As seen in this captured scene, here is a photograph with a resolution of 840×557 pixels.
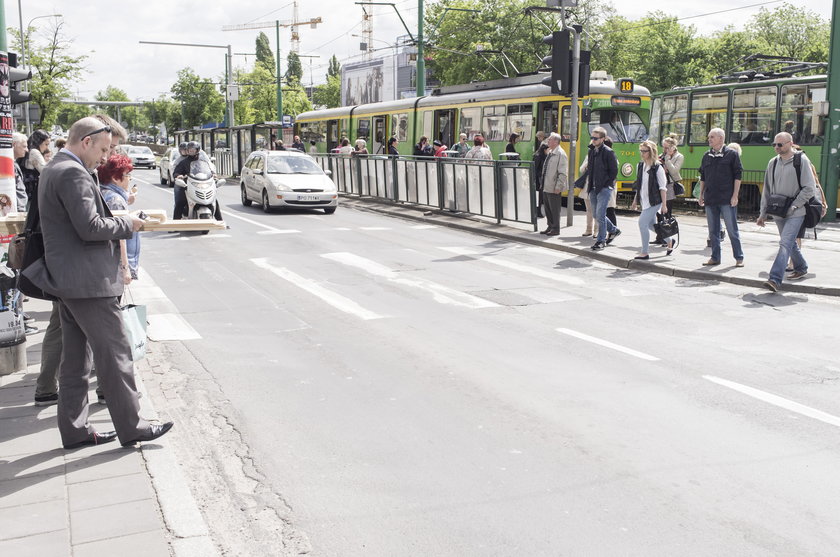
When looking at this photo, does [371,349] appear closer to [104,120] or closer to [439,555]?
[104,120]

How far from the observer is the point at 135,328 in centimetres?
511

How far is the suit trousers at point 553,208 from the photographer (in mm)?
15539

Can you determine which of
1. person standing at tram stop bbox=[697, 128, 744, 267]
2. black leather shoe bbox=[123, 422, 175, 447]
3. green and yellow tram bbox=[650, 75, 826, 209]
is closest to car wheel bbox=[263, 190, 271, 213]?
green and yellow tram bbox=[650, 75, 826, 209]

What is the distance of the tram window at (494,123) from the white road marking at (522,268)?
9603mm

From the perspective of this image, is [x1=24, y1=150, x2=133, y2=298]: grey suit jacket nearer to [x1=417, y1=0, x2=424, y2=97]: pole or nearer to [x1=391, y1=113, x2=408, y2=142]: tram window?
[x1=391, y1=113, x2=408, y2=142]: tram window

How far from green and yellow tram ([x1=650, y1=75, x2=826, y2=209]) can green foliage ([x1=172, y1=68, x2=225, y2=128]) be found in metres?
49.3

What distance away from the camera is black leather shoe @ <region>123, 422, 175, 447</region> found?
4.72m

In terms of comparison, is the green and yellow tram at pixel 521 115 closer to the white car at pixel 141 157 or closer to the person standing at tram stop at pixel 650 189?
the person standing at tram stop at pixel 650 189

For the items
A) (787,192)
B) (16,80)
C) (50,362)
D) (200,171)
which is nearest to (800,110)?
(787,192)

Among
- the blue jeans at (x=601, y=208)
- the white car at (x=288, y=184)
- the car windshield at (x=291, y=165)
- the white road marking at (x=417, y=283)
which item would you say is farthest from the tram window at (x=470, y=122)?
the white road marking at (x=417, y=283)

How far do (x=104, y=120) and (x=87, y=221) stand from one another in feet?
2.87

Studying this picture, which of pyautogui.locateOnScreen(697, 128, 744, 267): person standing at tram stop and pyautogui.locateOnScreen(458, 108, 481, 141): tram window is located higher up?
pyautogui.locateOnScreen(458, 108, 481, 141): tram window


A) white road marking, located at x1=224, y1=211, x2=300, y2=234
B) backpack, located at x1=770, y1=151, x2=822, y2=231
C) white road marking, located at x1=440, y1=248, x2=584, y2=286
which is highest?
backpack, located at x1=770, y1=151, x2=822, y2=231

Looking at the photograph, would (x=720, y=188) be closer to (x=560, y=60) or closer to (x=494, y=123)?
(x=560, y=60)
